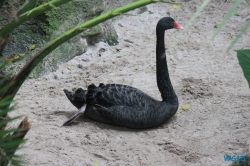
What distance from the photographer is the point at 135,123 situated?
3.90m

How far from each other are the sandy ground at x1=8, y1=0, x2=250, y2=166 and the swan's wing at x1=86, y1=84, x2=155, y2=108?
0.24 metres

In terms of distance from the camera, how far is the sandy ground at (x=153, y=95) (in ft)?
11.2

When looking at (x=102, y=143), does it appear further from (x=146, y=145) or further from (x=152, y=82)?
(x=152, y=82)

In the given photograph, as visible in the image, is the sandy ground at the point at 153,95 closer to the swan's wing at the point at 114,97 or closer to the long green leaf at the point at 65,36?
the swan's wing at the point at 114,97

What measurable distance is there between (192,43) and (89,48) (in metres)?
1.41

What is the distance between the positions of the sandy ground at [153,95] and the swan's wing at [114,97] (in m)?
0.24

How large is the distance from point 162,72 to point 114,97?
1.98ft

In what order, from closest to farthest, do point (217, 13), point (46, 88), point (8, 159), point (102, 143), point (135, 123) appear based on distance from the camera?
point (8, 159) → point (102, 143) → point (135, 123) → point (46, 88) → point (217, 13)

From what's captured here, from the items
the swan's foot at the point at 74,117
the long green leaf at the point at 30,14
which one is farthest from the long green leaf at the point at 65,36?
the swan's foot at the point at 74,117

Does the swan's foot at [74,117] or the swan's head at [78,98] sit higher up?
the swan's head at [78,98]

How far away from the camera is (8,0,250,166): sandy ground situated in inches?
134

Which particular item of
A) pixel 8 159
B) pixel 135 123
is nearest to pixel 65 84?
pixel 135 123

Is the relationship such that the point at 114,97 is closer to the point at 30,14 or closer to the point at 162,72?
the point at 162,72

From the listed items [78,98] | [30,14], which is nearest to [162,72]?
[78,98]
